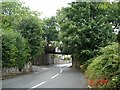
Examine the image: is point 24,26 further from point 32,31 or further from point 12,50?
point 12,50

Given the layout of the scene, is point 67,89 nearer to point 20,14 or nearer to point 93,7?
point 93,7

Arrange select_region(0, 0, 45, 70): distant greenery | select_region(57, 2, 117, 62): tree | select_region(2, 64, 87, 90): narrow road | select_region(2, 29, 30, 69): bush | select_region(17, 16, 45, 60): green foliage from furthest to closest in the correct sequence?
select_region(17, 16, 45, 60): green foliage, select_region(0, 0, 45, 70): distant greenery, select_region(57, 2, 117, 62): tree, select_region(2, 29, 30, 69): bush, select_region(2, 64, 87, 90): narrow road

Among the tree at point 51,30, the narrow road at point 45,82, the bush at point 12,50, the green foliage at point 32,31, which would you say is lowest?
the narrow road at point 45,82

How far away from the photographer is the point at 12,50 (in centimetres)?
3109

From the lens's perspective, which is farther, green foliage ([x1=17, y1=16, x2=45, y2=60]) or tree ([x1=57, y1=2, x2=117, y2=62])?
green foliage ([x1=17, y1=16, x2=45, y2=60])

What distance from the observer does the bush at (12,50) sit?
98.2 feet

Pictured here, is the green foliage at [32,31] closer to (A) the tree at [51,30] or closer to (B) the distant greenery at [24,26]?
(B) the distant greenery at [24,26]

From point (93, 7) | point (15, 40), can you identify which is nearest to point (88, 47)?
point (93, 7)

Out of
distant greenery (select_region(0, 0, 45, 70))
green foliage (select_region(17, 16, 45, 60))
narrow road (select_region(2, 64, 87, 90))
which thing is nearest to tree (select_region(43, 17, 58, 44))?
distant greenery (select_region(0, 0, 45, 70))

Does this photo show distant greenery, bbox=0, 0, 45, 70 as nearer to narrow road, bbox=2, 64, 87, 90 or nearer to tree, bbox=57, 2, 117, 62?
tree, bbox=57, 2, 117, 62

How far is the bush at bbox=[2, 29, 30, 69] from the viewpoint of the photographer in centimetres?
2992

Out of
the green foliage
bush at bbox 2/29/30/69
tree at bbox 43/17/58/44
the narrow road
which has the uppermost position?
tree at bbox 43/17/58/44

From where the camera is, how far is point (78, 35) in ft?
115

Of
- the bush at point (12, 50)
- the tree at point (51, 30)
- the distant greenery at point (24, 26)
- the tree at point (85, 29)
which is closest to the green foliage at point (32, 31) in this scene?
the distant greenery at point (24, 26)
